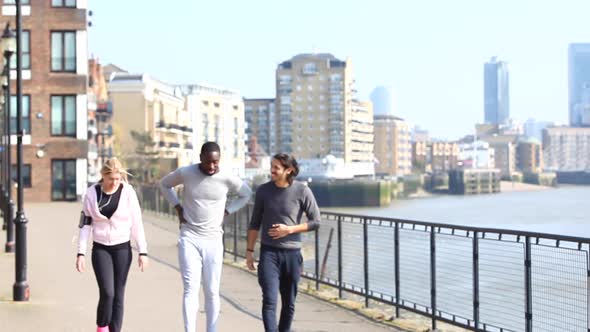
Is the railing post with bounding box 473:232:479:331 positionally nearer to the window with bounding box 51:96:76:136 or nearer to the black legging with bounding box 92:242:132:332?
the black legging with bounding box 92:242:132:332

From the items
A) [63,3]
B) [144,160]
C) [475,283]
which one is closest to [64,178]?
[63,3]

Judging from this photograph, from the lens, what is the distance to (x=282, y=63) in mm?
197625

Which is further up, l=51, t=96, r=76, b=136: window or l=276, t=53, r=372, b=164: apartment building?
l=276, t=53, r=372, b=164: apartment building

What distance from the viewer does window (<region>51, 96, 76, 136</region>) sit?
53.3m

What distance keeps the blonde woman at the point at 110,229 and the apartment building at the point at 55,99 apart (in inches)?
1759

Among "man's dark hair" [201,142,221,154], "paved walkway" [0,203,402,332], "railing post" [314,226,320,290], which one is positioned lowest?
"paved walkway" [0,203,402,332]

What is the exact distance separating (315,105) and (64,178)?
14409 centimetres

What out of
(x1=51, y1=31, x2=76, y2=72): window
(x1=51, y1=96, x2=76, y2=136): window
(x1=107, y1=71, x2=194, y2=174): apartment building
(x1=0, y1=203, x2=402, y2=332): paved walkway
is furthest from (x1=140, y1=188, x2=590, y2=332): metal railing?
(x1=107, y1=71, x2=194, y2=174): apartment building

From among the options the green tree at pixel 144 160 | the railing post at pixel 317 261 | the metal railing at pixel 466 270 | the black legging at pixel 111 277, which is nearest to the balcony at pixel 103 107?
the green tree at pixel 144 160

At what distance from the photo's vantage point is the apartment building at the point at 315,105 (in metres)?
194

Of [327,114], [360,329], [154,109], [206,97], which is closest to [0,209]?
[360,329]

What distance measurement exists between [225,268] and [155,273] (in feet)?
7.39

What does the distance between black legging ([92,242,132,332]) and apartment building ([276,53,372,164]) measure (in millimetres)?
183449

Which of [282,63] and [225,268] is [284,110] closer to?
[282,63]
